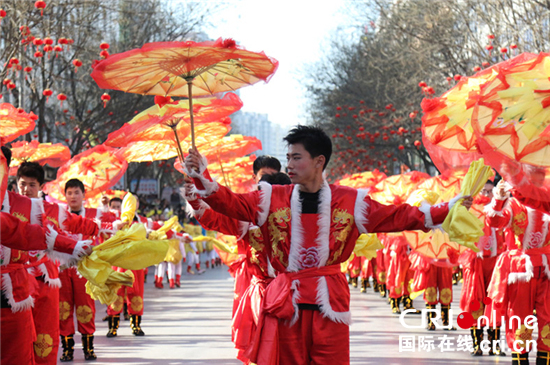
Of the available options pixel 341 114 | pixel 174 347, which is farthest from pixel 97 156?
pixel 341 114

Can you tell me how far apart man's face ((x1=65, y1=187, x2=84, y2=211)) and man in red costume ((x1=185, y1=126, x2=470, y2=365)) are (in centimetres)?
419

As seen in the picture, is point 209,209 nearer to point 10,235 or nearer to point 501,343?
point 10,235

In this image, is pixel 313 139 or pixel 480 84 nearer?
pixel 313 139

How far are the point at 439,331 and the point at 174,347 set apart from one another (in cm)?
376

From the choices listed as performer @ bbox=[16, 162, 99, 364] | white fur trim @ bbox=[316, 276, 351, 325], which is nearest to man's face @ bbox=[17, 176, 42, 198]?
performer @ bbox=[16, 162, 99, 364]

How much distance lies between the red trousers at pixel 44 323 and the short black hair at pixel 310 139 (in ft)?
9.33

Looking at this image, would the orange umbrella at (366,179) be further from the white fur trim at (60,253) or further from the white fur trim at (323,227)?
the white fur trim at (60,253)

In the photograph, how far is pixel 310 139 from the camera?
15.4 ft

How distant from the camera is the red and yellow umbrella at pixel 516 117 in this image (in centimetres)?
525

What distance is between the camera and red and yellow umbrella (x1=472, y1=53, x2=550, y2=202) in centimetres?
525

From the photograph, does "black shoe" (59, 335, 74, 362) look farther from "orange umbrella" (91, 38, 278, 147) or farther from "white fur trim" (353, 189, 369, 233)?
"white fur trim" (353, 189, 369, 233)

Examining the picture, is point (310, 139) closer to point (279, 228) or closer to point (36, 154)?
point (279, 228)

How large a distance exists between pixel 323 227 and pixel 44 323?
118 inches

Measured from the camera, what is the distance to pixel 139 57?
4.52 metres
